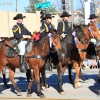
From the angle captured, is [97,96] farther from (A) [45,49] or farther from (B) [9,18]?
(B) [9,18]

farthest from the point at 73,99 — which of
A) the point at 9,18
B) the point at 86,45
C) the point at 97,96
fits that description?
the point at 9,18

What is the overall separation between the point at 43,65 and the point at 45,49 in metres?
0.58

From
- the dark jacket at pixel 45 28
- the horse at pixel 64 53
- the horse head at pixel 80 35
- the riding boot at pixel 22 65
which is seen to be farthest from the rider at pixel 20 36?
the horse head at pixel 80 35

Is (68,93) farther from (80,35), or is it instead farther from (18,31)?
(18,31)

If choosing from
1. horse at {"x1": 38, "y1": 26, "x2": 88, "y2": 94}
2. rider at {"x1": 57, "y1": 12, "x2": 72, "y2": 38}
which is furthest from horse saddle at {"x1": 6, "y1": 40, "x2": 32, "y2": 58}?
rider at {"x1": 57, "y1": 12, "x2": 72, "y2": 38}

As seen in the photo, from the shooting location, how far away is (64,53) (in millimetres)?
12789

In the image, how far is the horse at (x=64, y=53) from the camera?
1271cm

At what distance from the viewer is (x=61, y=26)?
45.2 feet

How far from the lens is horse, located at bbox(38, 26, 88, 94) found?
12711 millimetres

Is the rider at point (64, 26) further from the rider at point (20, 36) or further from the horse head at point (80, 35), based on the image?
the rider at point (20, 36)

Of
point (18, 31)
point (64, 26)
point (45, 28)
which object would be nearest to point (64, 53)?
point (45, 28)

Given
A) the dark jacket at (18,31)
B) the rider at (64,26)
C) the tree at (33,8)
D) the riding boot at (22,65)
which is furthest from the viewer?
the tree at (33,8)

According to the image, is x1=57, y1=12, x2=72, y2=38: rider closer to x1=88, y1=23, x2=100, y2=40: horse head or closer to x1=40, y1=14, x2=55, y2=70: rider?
x1=40, y1=14, x2=55, y2=70: rider

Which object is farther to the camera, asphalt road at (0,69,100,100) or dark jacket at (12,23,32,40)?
dark jacket at (12,23,32,40)
